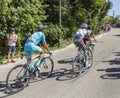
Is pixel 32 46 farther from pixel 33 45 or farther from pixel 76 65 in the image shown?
pixel 76 65

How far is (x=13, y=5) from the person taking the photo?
53.0ft

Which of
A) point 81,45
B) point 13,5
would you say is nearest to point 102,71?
point 81,45

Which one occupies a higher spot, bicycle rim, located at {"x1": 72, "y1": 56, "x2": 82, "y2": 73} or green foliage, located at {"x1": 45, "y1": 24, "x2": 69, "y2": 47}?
green foliage, located at {"x1": 45, "y1": 24, "x2": 69, "y2": 47}

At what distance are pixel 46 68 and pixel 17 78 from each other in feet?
6.11

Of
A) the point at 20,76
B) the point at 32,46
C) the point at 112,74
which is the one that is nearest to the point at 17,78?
the point at 20,76

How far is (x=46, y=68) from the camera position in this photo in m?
10.6

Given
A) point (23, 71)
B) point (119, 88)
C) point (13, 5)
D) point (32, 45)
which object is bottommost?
point (119, 88)

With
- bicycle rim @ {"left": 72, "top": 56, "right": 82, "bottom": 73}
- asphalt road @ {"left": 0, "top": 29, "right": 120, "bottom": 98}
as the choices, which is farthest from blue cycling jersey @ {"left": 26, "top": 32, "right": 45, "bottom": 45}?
bicycle rim @ {"left": 72, "top": 56, "right": 82, "bottom": 73}

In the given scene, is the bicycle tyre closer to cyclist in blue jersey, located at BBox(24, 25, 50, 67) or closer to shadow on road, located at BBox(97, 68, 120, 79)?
shadow on road, located at BBox(97, 68, 120, 79)

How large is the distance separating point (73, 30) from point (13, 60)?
12.3m

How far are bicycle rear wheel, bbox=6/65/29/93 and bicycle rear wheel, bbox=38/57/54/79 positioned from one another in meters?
1.01

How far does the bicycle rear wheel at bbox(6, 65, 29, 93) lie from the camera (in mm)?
8602

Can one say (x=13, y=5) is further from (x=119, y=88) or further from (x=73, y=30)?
(x=73, y=30)

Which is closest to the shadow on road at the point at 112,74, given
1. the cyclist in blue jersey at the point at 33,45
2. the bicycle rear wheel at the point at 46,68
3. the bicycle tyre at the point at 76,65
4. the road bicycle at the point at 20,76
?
the bicycle tyre at the point at 76,65
